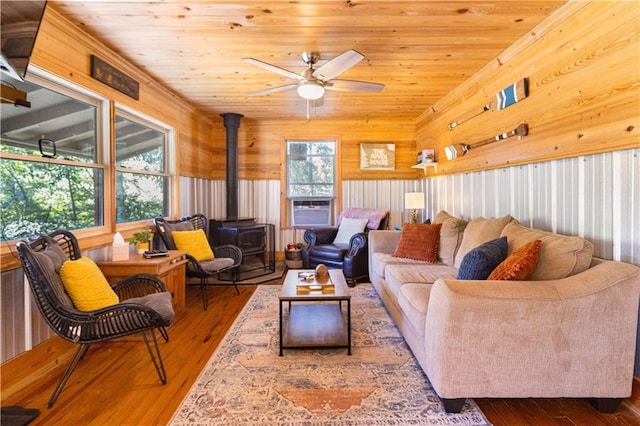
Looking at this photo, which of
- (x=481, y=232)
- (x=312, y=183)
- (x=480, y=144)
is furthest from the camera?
(x=312, y=183)

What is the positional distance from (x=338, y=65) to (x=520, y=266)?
1934mm

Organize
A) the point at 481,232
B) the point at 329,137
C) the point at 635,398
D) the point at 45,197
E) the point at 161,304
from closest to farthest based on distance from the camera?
the point at 635,398 < the point at 161,304 < the point at 45,197 < the point at 481,232 < the point at 329,137

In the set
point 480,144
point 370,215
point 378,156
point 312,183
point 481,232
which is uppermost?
point 378,156

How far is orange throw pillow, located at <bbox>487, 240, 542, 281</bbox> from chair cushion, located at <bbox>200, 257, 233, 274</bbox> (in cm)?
266

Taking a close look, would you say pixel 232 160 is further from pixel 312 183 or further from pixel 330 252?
pixel 330 252

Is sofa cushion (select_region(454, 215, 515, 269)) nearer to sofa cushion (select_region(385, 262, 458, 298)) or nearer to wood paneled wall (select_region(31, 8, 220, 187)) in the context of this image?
sofa cushion (select_region(385, 262, 458, 298))

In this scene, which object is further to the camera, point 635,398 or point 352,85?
point 352,85

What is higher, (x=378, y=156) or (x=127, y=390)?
(x=378, y=156)

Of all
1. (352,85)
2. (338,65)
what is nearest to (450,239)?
(352,85)

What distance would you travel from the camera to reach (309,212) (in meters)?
5.45

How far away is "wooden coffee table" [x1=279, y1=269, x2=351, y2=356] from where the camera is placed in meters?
2.30

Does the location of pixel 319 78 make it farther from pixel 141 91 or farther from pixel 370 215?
pixel 370 215

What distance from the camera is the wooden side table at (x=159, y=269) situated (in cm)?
259

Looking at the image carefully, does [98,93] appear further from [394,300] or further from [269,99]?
[394,300]
